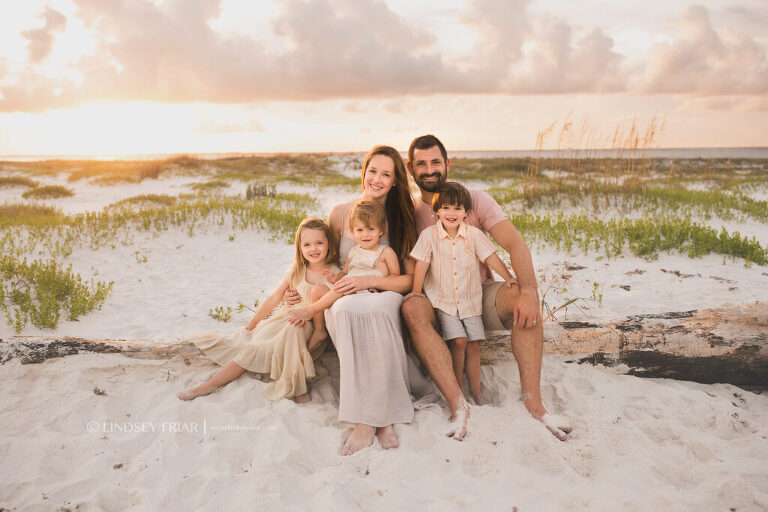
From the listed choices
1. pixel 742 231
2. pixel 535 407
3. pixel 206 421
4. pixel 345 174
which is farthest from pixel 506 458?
pixel 345 174

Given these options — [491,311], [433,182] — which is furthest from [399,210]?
[491,311]

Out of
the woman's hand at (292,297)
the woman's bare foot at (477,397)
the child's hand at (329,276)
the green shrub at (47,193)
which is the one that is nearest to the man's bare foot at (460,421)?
the woman's bare foot at (477,397)

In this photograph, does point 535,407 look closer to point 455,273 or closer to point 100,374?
point 455,273

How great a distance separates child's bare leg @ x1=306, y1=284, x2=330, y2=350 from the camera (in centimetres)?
363

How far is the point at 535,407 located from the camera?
3160mm

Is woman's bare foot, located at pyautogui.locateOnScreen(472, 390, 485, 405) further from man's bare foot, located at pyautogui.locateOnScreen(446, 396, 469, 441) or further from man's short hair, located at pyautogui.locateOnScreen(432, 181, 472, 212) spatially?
man's short hair, located at pyautogui.locateOnScreen(432, 181, 472, 212)

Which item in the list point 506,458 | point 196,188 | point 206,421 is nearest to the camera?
point 506,458

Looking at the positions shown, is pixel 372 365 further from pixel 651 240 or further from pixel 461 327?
pixel 651 240

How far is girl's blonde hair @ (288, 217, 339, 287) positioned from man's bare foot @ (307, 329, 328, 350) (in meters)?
0.50

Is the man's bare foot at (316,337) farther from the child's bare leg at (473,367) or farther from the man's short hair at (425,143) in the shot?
the man's short hair at (425,143)

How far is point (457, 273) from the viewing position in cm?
347

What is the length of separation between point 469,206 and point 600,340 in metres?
1.53

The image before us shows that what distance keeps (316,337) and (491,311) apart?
4.69 ft

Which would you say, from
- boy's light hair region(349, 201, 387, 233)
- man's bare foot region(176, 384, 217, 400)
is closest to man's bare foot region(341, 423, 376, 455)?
man's bare foot region(176, 384, 217, 400)
